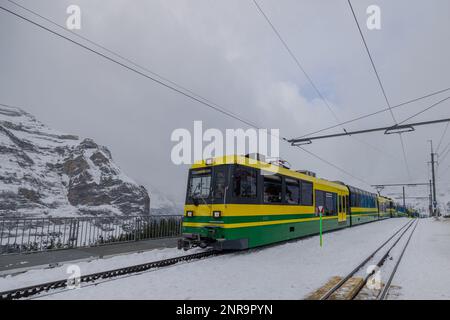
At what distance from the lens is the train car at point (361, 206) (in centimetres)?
2106

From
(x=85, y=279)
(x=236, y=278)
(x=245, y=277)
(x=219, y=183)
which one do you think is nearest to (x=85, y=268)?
(x=85, y=279)

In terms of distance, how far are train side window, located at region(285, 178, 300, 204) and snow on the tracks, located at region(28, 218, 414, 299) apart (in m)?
2.62

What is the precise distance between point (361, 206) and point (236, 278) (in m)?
19.9

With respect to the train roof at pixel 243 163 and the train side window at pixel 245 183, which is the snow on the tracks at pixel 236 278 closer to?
the train side window at pixel 245 183

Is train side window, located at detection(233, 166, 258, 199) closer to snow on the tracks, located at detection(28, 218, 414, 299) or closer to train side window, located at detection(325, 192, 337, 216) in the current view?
snow on the tracks, located at detection(28, 218, 414, 299)

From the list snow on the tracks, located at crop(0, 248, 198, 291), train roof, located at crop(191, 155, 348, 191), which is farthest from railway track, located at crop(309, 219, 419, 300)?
snow on the tracks, located at crop(0, 248, 198, 291)

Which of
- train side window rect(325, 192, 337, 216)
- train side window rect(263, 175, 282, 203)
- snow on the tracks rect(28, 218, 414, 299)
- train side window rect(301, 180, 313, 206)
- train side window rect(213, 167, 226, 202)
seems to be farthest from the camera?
train side window rect(325, 192, 337, 216)

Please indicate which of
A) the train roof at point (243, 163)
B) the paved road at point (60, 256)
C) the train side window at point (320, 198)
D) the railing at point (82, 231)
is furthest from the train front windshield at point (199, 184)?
the train side window at point (320, 198)

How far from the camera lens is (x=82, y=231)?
31.8 feet

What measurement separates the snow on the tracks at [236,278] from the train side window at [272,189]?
1.91 m

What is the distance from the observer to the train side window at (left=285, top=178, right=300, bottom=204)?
11664 mm

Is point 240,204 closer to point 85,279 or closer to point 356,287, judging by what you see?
point 356,287
